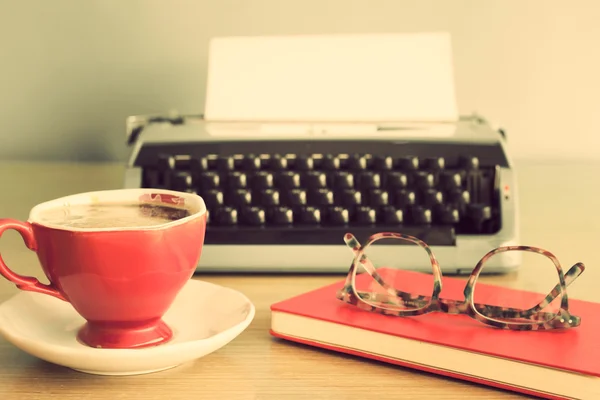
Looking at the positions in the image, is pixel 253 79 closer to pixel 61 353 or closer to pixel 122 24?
pixel 122 24

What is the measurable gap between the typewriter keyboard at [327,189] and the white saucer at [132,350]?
0.20m

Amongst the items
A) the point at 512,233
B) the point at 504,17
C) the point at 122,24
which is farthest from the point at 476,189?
the point at 122,24

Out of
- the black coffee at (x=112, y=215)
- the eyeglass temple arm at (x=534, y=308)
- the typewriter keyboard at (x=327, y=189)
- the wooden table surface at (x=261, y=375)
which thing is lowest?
the wooden table surface at (x=261, y=375)

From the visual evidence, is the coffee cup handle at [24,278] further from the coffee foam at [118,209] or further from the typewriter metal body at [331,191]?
the typewriter metal body at [331,191]

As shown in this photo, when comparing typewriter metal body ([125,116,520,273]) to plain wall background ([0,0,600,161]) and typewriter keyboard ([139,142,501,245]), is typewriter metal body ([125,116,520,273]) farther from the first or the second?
plain wall background ([0,0,600,161])

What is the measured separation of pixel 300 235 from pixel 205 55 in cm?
61

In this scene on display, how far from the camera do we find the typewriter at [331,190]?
89 centimetres

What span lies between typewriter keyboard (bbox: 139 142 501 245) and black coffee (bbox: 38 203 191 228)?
0.23 m

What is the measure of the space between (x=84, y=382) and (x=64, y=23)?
0.96 meters

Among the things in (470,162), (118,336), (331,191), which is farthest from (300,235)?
(118,336)

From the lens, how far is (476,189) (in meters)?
0.93

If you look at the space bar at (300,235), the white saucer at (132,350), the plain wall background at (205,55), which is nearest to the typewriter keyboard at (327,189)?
the space bar at (300,235)

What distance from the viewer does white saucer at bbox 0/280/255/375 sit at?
0.56m

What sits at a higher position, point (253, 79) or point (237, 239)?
point (253, 79)
